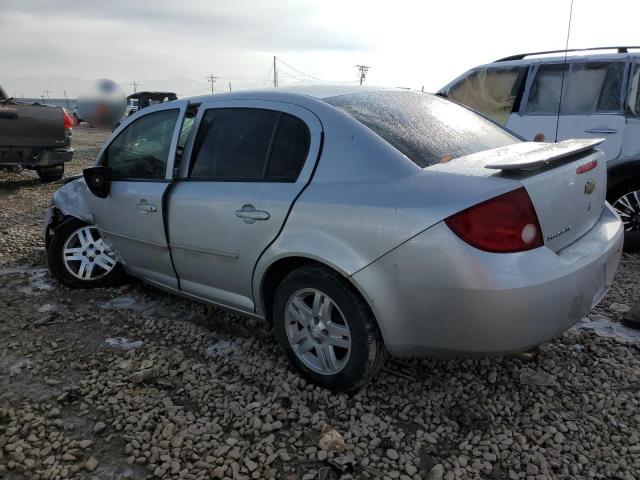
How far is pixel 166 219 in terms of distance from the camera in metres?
3.30

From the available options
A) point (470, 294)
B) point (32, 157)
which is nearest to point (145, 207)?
point (470, 294)

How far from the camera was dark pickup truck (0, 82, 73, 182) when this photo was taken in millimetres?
8281

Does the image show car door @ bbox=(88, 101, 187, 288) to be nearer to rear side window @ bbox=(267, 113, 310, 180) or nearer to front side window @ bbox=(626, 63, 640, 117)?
rear side window @ bbox=(267, 113, 310, 180)

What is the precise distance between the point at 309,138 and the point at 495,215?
1.05 m

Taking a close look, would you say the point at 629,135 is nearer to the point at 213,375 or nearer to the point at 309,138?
the point at 309,138

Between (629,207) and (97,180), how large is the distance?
4.66 metres

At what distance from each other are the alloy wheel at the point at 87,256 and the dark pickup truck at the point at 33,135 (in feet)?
16.8

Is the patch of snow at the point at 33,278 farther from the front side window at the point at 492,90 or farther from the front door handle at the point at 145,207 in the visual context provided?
the front side window at the point at 492,90

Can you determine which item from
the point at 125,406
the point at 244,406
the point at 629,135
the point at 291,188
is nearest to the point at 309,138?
the point at 291,188

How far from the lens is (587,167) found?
2625mm

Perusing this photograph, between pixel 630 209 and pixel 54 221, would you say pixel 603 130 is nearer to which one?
pixel 630 209

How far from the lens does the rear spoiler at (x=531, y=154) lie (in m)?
2.20

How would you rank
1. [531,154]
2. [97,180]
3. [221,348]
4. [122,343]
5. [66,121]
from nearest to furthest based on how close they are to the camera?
[531,154] → [221,348] → [122,343] → [97,180] → [66,121]

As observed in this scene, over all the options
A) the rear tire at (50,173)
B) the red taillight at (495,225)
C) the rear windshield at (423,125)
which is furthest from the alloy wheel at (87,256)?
the rear tire at (50,173)
